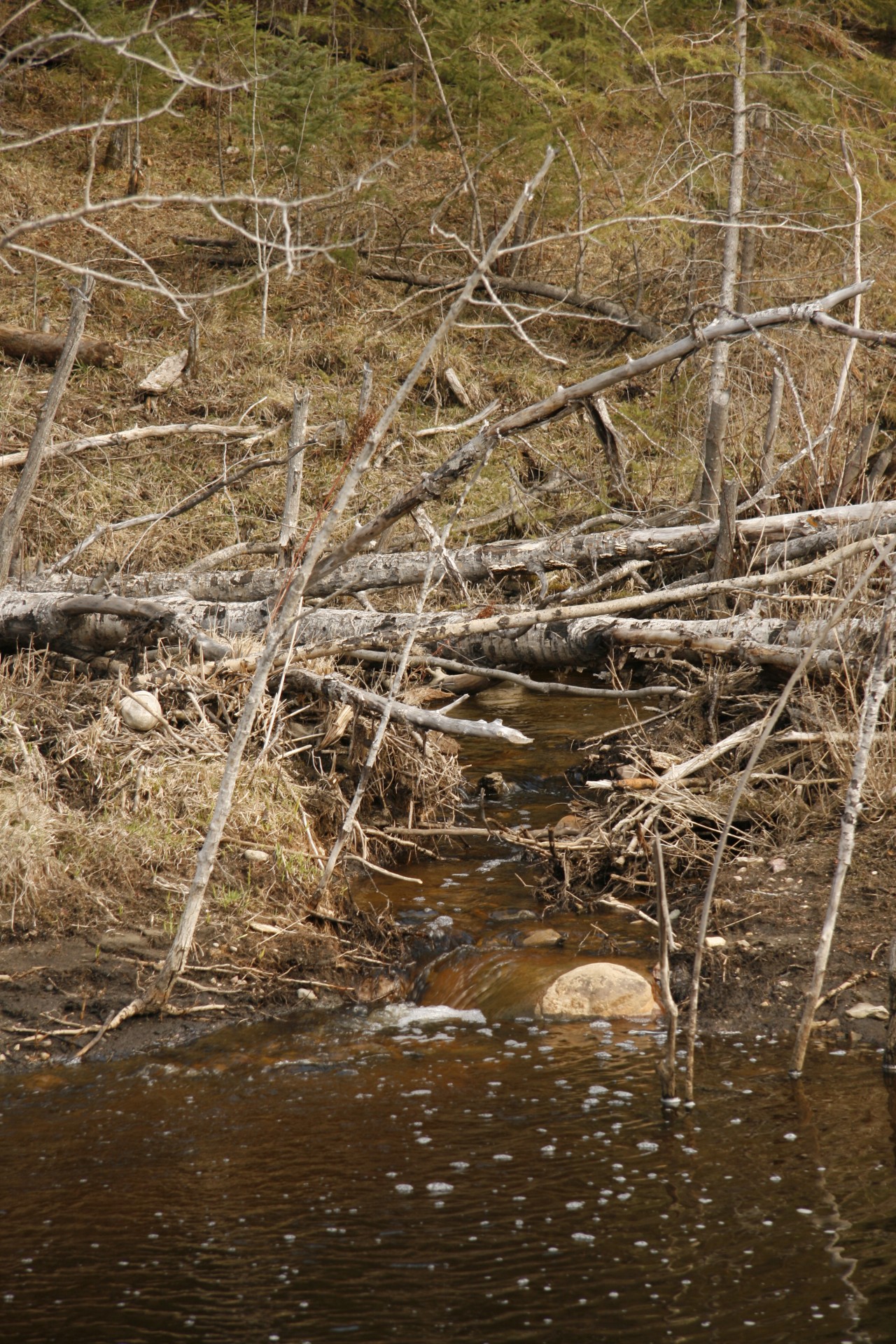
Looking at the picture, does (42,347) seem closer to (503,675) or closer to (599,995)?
(503,675)

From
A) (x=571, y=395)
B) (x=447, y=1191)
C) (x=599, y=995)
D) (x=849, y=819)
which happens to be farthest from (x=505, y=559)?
(x=447, y=1191)

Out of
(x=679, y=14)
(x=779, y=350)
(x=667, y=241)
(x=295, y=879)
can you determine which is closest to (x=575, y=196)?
(x=667, y=241)

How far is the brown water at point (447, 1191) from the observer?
10.1ft

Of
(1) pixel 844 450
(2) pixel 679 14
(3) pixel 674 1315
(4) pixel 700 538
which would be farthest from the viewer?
(2) pixel 679 14

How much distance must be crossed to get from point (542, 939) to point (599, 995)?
2.04 ft

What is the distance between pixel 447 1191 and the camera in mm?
3629

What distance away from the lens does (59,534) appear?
35.4 feet

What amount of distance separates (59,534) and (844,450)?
6.87 metres

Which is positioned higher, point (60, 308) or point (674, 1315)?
point (674, 1315)

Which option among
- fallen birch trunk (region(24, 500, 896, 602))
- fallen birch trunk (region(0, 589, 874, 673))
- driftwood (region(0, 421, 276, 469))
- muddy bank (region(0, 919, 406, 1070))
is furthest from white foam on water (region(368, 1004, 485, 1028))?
driftwood (region(0, 421, 276, 469))

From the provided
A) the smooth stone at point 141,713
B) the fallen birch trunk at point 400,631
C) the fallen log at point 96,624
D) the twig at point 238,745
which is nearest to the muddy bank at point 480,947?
the twig at point 238,745

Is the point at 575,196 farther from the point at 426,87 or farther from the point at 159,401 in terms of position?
the point at 159,401

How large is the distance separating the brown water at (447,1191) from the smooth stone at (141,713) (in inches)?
73.5

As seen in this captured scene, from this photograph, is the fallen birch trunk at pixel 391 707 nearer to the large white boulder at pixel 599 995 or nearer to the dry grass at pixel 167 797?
the dry grass at pixel 167 797
